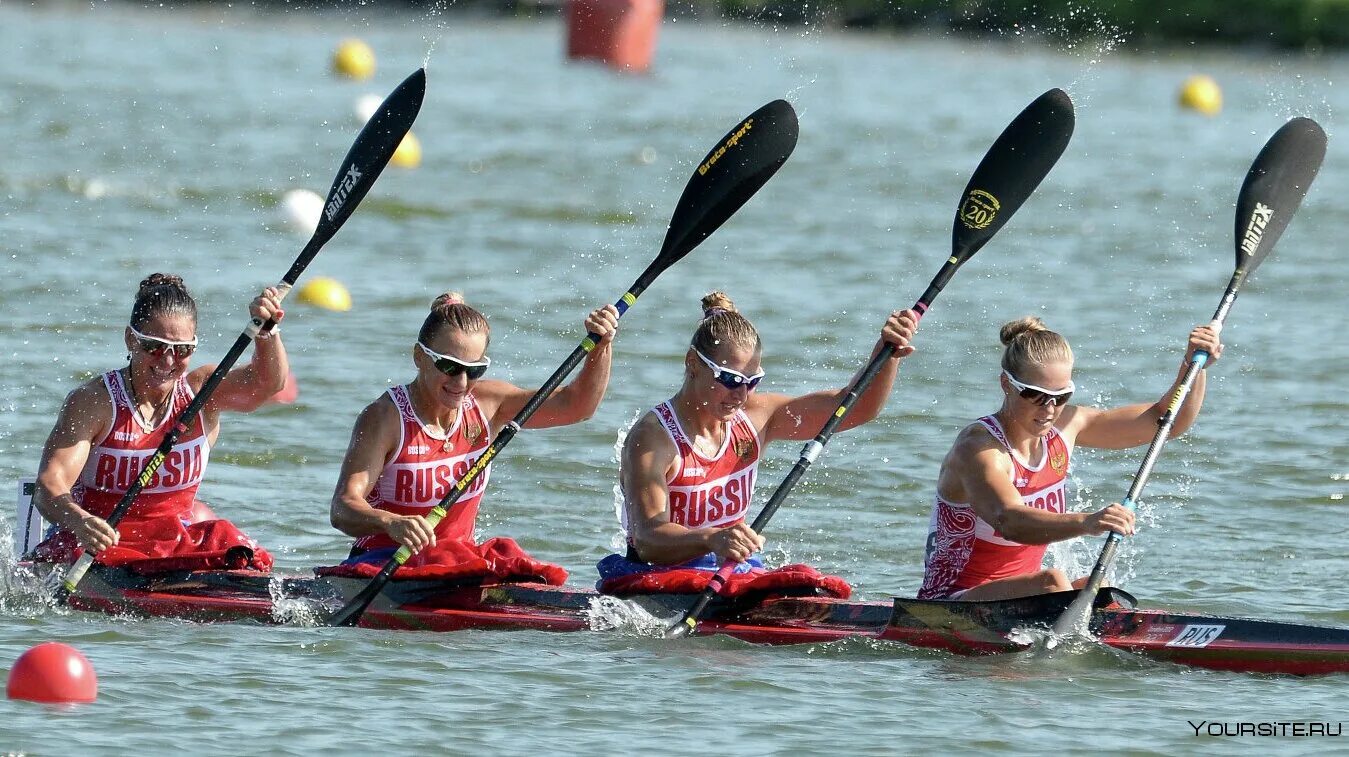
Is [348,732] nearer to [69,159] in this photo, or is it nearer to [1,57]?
[69,159]

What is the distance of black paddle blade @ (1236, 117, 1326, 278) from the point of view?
767cm

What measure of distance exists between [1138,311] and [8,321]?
7.31 m

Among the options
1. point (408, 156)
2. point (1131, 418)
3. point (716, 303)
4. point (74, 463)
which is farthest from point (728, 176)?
point (408, 156)

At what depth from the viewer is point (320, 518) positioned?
8797 mm

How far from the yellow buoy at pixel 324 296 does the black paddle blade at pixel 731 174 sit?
5.80m

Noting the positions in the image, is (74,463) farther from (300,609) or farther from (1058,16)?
(1058,16)

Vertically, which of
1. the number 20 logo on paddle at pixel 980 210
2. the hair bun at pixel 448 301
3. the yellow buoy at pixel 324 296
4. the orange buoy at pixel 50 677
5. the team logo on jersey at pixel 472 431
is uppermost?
the number 20 logo on paddle at pixel 980 210

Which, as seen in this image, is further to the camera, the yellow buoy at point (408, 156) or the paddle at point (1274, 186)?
the yellow buoy at point (408, 156)

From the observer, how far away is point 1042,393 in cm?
632

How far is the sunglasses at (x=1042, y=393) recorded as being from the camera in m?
6.32

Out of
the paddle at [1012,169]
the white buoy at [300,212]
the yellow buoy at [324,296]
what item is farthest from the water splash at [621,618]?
the white buoy at [300,212]

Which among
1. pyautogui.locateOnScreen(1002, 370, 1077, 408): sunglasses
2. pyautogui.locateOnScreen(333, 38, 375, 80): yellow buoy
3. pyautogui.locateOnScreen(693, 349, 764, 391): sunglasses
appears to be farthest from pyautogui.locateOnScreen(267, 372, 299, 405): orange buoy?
pyautogui.locateOnScreen(333, 38, 375, 80): yellow buoy

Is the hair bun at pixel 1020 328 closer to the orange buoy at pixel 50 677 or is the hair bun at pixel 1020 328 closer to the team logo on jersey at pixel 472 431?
the team logo on jersey at pixel 472 431

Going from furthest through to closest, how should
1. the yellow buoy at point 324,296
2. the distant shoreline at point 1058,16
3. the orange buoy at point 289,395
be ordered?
1. the distant shoreline at point 1058,16
2. the yellow buoy at point 324,296
3. the orange buoy at point 289,395
